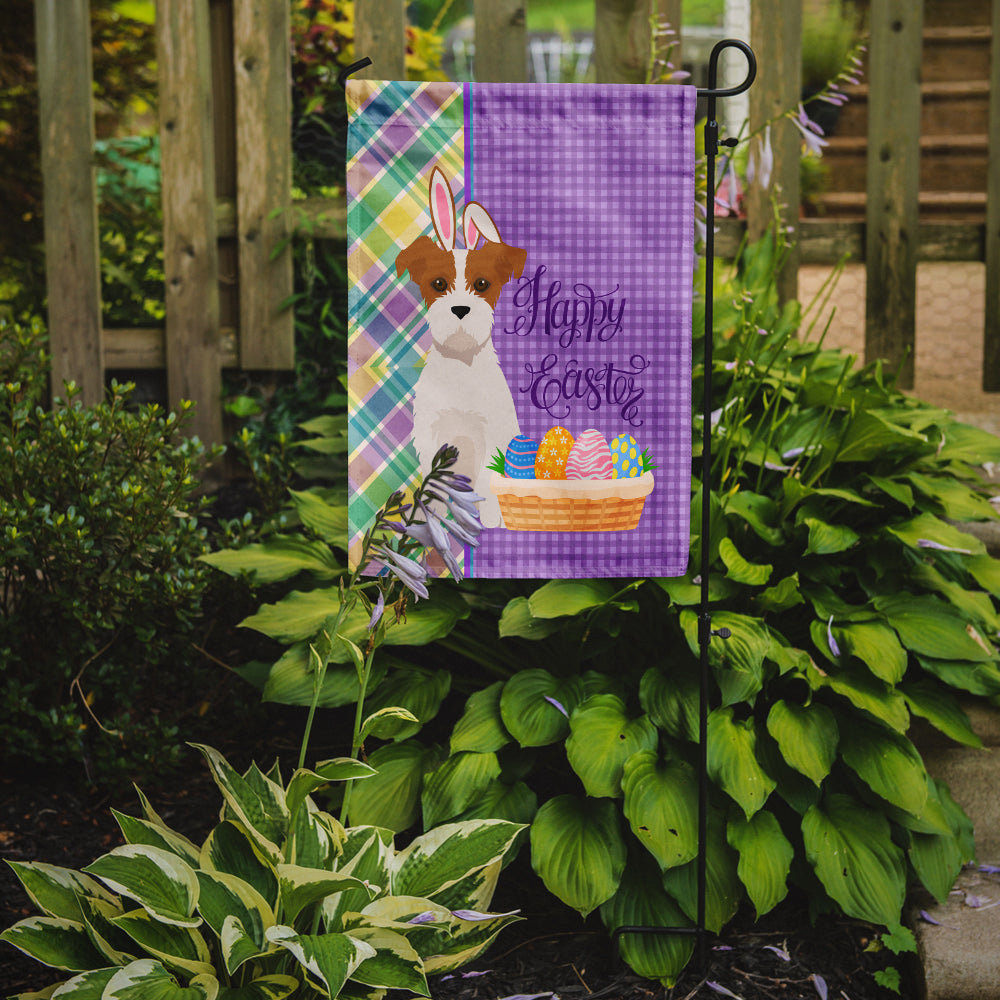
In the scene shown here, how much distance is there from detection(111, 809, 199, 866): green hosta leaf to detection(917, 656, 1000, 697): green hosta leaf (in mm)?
1497

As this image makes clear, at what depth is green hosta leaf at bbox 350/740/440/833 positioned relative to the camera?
2.03 meters

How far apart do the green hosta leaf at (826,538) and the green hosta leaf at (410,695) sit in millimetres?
818

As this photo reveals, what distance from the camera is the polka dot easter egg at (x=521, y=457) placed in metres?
1.77

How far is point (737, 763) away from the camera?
1.94 metres

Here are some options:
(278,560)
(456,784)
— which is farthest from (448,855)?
(278,560)

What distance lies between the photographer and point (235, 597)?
2.54m

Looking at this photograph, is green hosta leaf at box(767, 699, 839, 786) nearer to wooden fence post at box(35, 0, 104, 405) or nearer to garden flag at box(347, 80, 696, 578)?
garden flag at box(347, 80, 696, 578)

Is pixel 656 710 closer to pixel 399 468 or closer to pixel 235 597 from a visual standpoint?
pixel 399 468

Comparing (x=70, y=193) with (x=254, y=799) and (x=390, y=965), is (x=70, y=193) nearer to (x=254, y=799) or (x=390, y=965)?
(x=254, y=799)

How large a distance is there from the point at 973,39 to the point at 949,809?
18.4 feet

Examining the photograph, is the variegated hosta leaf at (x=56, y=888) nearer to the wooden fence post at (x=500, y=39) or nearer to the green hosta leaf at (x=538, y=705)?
the green hosta leaf at (x=538, y=705)

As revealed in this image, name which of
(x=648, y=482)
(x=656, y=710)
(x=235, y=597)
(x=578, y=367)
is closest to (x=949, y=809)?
(x=656, y=710)

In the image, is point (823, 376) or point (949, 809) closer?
point (949, 809)

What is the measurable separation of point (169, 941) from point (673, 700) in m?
1.01
